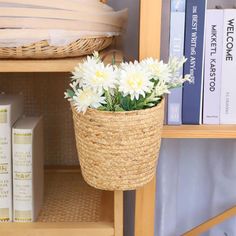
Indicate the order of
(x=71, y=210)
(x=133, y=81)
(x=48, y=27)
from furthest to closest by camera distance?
(x=71, y=210) → (x=48, y=27) → (x=133, y=81)

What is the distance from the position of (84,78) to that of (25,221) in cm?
41

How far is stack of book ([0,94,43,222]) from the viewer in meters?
0.98

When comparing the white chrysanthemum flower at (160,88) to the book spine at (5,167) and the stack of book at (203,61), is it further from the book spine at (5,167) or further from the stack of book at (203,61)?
the book spine at (5,167)

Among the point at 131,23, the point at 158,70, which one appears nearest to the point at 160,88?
the point at 158,70

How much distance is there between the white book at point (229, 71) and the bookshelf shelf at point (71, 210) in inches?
10.7

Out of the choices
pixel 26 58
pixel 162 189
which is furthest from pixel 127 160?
pixel 162 189

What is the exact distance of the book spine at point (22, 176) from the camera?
0.98 m

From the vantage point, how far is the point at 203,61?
920 mm

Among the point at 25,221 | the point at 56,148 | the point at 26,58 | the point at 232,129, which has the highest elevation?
the point at 26,58

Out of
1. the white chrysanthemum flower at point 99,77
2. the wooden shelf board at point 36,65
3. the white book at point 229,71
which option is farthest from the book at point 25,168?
the white book at point 229,71

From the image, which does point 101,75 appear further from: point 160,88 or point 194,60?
point 194,60

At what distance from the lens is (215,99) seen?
0.94 metres

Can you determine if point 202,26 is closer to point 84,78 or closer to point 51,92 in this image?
point 84,78

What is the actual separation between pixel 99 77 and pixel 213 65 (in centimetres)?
28
